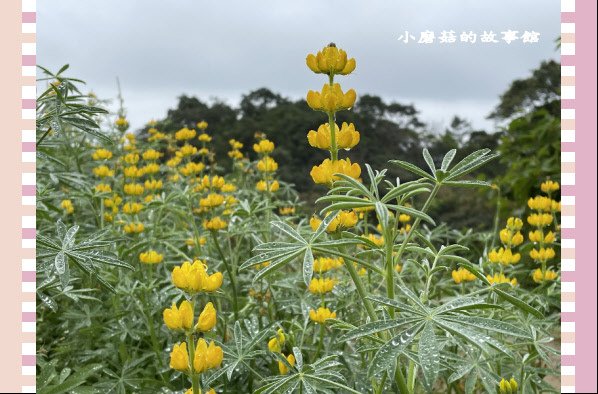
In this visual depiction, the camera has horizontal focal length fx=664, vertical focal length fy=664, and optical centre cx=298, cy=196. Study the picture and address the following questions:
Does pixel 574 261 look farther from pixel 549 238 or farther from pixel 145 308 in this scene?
pixel 145 308

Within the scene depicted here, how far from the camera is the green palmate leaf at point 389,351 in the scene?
81 centimetres

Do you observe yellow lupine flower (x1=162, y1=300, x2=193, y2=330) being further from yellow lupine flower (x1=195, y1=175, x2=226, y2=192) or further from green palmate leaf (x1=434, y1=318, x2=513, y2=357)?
yellow lupine flower (x1=195, y1=175, x2=226, y2=192)

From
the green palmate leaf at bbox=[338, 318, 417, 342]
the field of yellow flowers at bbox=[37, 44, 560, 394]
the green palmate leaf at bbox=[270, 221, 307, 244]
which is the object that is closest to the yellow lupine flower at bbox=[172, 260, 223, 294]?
the field of yellow flowers at bbox=[37, 44, 560, 394]

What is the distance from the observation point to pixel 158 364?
1784mm

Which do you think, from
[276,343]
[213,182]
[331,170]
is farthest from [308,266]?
[213,182]

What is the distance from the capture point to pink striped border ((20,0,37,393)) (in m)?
1.12

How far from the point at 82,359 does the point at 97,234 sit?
554 mm

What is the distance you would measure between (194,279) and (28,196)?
0.40 m

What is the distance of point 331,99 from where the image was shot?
988 millimetres

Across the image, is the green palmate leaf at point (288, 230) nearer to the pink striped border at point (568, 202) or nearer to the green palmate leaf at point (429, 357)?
the green palmate leaf at point (429, 357)

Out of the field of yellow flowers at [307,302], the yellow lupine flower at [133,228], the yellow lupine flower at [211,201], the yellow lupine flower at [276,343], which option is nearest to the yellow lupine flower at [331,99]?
the field of yellow flowers at [307,302]

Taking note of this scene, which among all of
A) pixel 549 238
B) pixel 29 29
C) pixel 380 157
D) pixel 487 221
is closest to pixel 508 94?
pixel 487 221

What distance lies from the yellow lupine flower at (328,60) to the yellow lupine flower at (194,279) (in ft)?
1.13

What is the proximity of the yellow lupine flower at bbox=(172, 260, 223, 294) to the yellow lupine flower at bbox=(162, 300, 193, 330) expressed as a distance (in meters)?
0.04
